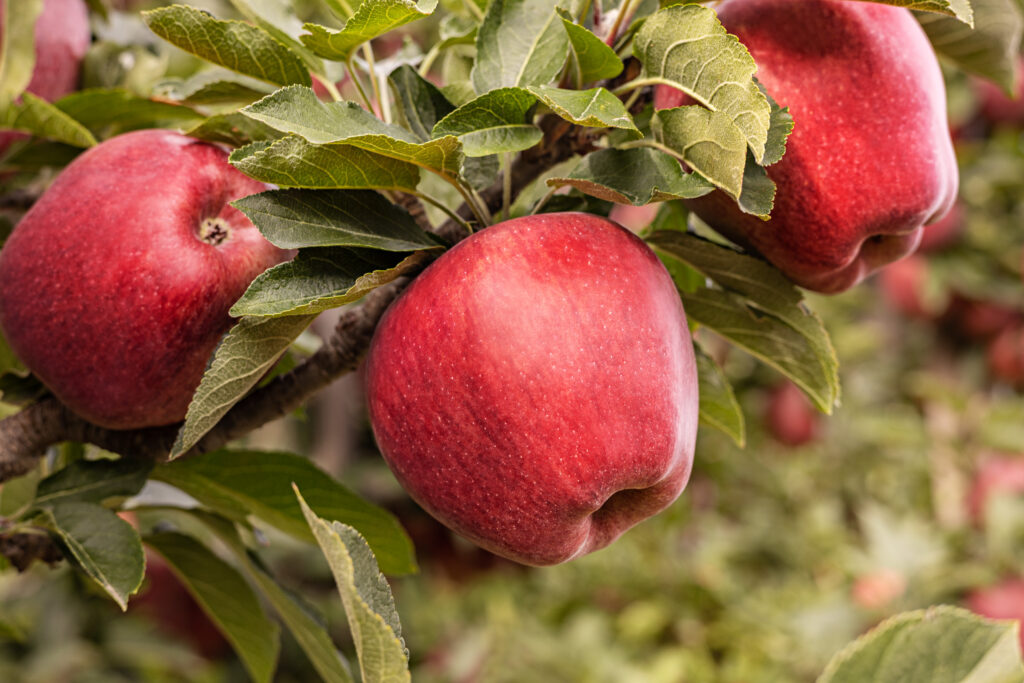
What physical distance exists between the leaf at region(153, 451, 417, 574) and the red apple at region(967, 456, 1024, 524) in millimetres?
1486

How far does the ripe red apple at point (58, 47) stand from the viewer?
815 mm

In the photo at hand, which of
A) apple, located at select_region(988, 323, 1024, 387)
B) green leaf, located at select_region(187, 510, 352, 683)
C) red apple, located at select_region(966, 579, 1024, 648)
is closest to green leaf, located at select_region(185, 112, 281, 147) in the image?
green leaf, located at select_region(187, 510, 352, 683)

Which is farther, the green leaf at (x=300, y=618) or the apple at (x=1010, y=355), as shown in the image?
the apple at (x=1010, y=355)

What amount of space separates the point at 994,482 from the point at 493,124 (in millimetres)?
1665

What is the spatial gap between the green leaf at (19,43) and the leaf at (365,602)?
52cm

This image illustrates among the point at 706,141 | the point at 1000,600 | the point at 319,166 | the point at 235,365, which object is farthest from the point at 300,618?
the point at 1000,600

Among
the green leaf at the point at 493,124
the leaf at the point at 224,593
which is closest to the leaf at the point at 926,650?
the green leaf at the point at 493,124

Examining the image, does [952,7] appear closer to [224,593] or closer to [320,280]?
[320,280]

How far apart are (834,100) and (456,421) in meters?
0.32

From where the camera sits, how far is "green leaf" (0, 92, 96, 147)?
2.17 feet

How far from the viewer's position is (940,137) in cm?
59

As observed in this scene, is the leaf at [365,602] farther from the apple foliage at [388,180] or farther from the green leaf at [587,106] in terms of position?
the green leaf at [587,106]

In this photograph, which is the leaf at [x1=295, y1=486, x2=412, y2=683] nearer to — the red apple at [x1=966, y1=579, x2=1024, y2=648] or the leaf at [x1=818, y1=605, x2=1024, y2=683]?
the leaf at [x1=818, y1=605, x2=1024, y2=683]

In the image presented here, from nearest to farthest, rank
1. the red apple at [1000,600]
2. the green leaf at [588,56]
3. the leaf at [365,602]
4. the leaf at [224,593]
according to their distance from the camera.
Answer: the leaf at [365,602] < the green leaf at [588,56] < the leaf at [224,593] < the red apple at [1000,600]
